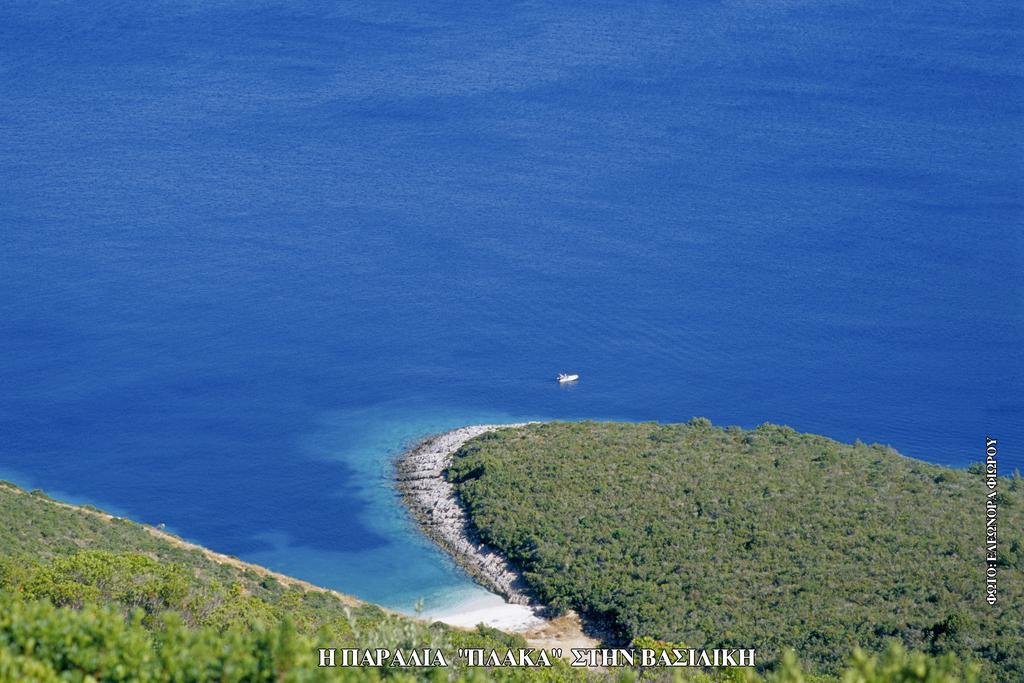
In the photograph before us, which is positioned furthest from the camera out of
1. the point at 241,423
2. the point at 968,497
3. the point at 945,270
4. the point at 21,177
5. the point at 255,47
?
the point at 255,47

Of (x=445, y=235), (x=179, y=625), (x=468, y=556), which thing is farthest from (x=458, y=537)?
(x=445, y=235)

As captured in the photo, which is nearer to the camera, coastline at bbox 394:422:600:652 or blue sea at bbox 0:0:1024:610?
coastline at bbox 394:422:600:652

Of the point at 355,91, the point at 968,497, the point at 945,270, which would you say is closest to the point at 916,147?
the point at 945,270

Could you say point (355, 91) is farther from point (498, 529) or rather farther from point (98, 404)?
point (498, 529)

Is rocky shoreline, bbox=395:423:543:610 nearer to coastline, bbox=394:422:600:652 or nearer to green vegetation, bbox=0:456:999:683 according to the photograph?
coastline, bbox=394:422:600:652

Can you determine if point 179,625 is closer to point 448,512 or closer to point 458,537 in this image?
point 458,537

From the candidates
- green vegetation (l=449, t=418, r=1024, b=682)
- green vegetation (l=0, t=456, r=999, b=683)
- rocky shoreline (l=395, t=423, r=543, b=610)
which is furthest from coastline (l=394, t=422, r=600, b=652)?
green vegetation (l=0, t=456, r=999, b=683)

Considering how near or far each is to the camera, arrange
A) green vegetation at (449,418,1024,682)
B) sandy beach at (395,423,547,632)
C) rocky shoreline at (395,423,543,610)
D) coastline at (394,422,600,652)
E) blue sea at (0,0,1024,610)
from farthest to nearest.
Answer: blue sea at (0,0,1024,610), rocky shoreline at (395,423,543,610), sandy beach at (395,423,547,632), coastline at (394,422,600,652), green vegetation at (449,418,1024,682)
